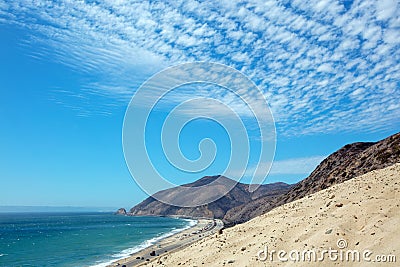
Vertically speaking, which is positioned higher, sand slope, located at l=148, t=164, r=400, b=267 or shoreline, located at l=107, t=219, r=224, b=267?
sand slope, located at l=148, t=164, r=400, b=267

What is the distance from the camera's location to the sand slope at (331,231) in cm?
1436

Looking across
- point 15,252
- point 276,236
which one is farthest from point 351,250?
point 15,252

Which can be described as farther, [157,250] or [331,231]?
[157,250]

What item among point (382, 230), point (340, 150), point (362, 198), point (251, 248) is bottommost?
point (251, 248)

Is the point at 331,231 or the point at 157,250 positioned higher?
the point at 331,231

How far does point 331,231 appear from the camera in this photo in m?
16.1

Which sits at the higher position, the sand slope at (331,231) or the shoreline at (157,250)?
the sand slope at (331,231)

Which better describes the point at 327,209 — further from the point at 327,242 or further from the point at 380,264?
the point at 380,264

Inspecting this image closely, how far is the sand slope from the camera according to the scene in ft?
47.1

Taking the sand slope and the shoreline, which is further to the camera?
the shoreline

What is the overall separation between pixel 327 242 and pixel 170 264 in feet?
37.7

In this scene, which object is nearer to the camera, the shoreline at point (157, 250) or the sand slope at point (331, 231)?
the sand slope at point (331, 231)

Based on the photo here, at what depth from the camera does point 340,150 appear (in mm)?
82875

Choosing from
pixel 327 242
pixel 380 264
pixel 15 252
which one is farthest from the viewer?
pixel 15 252
